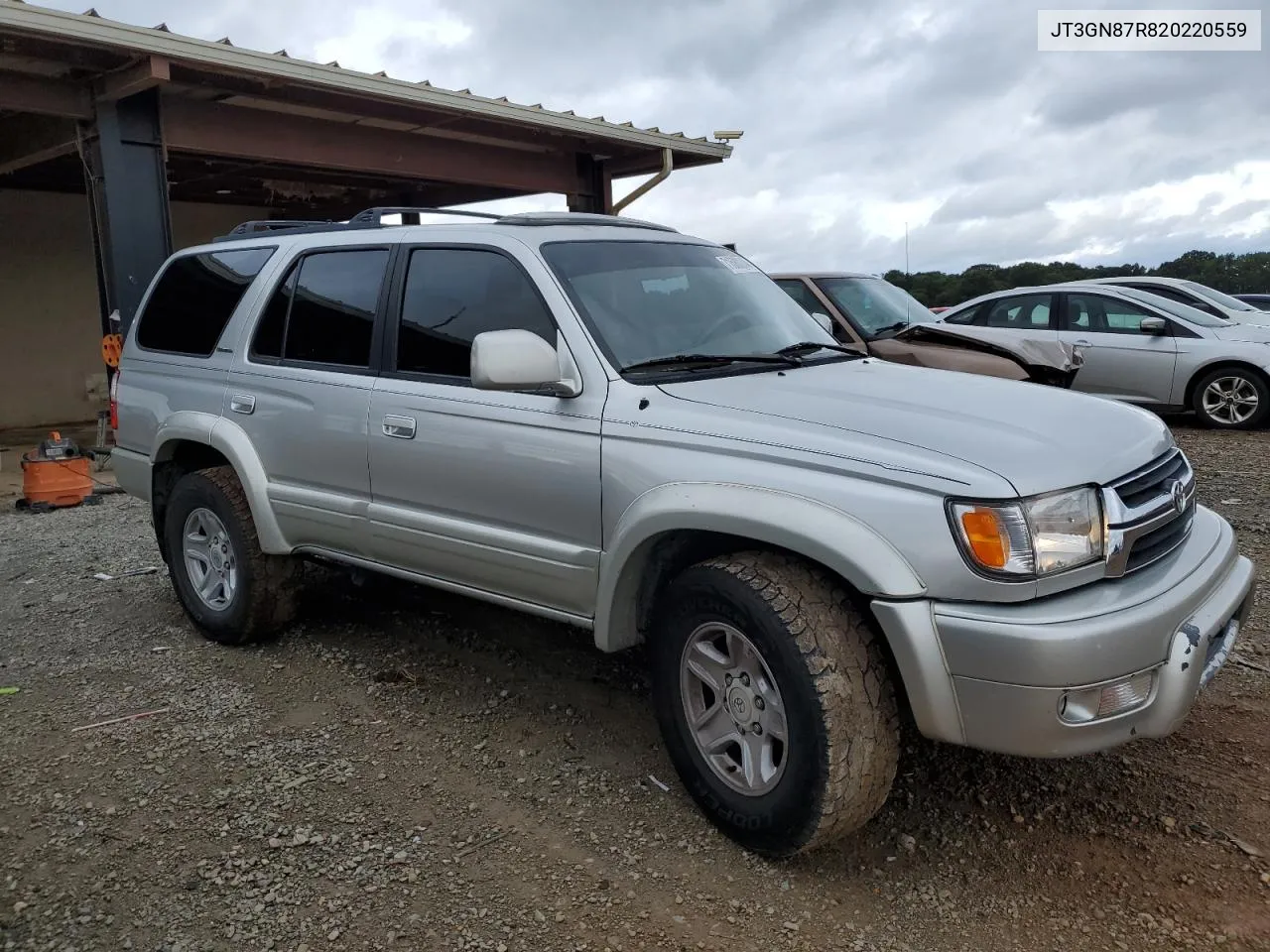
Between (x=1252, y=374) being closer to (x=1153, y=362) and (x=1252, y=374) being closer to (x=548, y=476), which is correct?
(x=1153, y=362)

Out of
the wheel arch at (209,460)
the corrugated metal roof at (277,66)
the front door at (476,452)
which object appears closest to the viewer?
the front door at (476,452)

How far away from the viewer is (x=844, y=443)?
A: 2672mm

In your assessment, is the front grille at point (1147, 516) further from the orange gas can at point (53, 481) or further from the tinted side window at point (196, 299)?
the orange gas can at point (53, 481)

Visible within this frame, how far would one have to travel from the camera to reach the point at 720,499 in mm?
2791

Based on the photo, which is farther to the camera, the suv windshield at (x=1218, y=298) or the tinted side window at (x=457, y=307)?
the suv windshield at (x=1218, y=298)

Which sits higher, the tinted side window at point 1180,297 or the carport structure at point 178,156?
the carport structure at point 178,156

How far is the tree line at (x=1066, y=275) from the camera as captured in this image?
19.0 meters

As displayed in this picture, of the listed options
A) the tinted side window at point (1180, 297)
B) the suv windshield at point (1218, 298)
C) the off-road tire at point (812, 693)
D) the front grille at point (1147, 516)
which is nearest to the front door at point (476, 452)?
the off-road tire at point (812, 693)

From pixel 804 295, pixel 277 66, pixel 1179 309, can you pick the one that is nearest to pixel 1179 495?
pixel 804 295

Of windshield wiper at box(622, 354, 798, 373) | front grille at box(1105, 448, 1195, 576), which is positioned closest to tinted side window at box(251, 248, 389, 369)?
windshield wiper at box(622, 354, 798, 373)

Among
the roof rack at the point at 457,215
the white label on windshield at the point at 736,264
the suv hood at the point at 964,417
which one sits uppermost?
the roof rack at the point at 457,215

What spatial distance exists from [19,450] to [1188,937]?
13.0m

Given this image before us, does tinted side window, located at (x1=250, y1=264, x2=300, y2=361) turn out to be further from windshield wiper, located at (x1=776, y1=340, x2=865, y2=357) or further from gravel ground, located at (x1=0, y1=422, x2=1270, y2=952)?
windshield wiper, located at (x1=776, y1=340, x2=865, y2=357)

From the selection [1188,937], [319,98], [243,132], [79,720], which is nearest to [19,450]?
[243,132]
